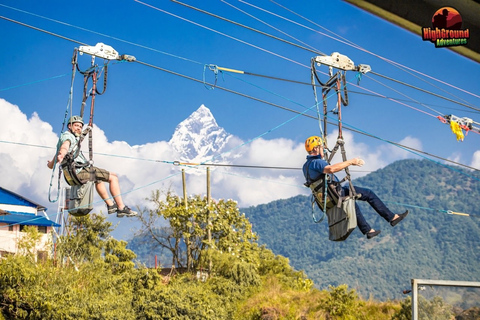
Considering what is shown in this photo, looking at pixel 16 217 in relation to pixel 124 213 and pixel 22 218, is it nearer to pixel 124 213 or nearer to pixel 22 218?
pixel 22 218

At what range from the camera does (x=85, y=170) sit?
1106 centimetres

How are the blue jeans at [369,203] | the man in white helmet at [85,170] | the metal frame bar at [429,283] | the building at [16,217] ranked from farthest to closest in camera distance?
the building at [16,217], the man in white helmet at [85,170], the blue jeans at [369,203], the metal frame bar at [429,283]

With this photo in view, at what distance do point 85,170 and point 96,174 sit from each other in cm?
23

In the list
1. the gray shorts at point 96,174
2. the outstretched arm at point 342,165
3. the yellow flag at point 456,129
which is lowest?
the outstretched arm at point 342,165

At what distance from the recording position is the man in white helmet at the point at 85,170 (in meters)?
10.8

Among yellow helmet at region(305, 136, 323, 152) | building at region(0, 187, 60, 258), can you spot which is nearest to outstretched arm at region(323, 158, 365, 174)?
yellow helmet at region(305, 136, 323, 152)

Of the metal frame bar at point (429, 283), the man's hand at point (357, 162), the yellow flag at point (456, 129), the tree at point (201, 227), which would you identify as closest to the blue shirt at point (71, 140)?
the man's hand at point (357, 162)

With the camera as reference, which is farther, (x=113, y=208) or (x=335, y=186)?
(x=113, y=208)

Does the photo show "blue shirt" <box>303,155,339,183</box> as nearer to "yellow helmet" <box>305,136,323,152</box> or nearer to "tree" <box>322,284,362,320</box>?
"yellow helmet" <box>305,136,323,152</box>

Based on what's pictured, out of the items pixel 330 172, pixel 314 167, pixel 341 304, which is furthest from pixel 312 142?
pixel 341 304

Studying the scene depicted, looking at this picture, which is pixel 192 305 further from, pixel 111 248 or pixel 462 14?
pixel 462 14

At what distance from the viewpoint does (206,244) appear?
102 feet

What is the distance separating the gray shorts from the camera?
11.0 meters

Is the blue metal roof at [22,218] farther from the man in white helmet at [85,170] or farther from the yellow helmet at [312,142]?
the yellow helmet at [312,142]
